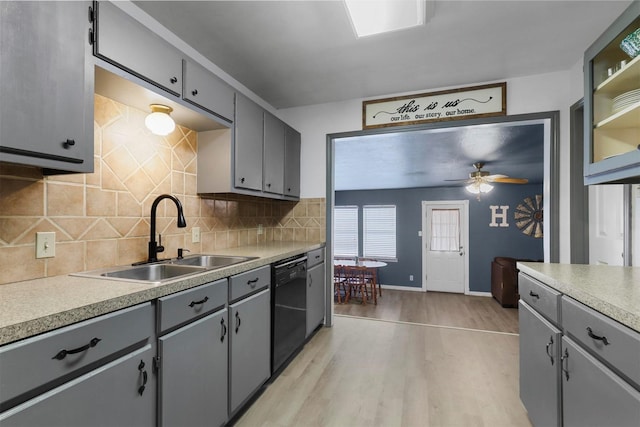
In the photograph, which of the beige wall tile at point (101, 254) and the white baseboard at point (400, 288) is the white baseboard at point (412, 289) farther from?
the beige wall tile at point (101, 254)

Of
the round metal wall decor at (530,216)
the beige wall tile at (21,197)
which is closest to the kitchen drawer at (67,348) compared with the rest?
the beige wall tile at (21,197)

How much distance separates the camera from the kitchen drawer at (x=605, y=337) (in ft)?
2.86

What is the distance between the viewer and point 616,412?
0.94m

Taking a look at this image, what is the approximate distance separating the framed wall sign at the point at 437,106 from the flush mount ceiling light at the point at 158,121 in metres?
1.92

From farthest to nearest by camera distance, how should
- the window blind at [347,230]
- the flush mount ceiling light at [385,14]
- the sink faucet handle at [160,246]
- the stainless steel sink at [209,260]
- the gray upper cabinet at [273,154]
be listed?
1. the window blind at [347,230]
2. the gray upper cabinet at [273,154]
3. the stainless steel sink at [209,260]
4. the sink faucet handle at [160,246]
5. the flush mount ceiling light at [385,14]

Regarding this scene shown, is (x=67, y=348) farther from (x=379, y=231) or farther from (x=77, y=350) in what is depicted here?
(x=379, y=231)

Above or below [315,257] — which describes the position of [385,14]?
above

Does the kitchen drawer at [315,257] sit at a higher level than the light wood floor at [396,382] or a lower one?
higher

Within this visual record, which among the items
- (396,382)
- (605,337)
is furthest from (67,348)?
(396,382)

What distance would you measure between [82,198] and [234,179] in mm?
912

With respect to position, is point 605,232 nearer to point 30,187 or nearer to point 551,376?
point 551,376

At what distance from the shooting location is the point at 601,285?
4.01 feet

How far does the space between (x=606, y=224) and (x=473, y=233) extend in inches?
191

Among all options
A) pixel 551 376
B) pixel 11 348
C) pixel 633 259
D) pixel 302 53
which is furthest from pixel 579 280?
pixel 302 53
